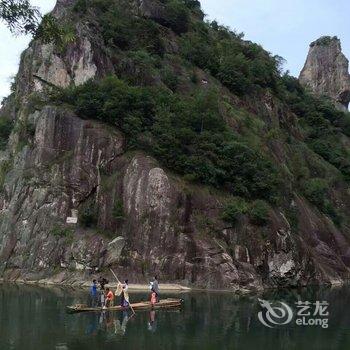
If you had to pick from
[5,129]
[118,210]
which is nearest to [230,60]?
[5,129]

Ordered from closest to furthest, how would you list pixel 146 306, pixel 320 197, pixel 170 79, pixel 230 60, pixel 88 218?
pixel 146 306, pixel 88 218, pixel 170 79, pixel 320 197, pixel 230 60

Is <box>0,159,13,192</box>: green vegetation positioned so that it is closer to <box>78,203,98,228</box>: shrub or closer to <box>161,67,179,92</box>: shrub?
<box>78,203,98,228</box>: shrub

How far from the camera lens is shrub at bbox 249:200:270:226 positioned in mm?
49594

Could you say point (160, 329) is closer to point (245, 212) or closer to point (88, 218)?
point (88, 218)

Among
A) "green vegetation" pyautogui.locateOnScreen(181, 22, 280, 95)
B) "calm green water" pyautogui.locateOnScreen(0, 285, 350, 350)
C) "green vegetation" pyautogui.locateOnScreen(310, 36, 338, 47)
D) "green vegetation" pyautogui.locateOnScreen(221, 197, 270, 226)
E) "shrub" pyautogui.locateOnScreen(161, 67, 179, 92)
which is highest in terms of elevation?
"green vegetation" pyautogui.locateOnScreen(310, 36, 338, 47)

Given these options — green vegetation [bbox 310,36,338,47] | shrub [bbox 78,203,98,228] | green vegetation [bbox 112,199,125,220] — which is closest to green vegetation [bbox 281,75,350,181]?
green vegetation [bbox 310,36,338,47]

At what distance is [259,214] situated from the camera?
49531 millimetres

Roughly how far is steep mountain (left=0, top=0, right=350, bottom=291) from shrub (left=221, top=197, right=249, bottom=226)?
126 mm

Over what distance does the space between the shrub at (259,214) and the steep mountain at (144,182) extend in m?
0.10

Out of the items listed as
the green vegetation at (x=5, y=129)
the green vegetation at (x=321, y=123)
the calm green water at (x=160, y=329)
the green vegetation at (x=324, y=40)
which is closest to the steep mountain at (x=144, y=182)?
the green vegetation at (x=5, y=129)

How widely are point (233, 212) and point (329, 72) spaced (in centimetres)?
8067

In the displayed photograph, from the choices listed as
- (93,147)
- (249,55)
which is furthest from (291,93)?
(93,147)

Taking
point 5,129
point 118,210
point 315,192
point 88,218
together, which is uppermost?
point 5,129

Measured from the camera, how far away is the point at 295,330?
25.6 m
